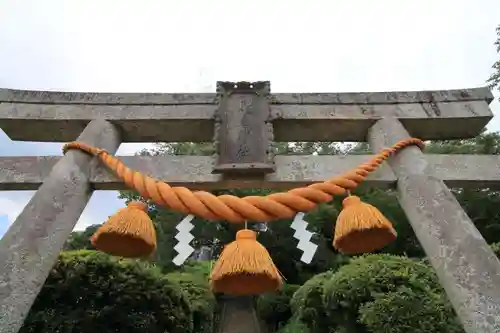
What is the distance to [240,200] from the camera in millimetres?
2188

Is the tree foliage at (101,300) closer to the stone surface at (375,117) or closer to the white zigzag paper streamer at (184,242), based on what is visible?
the white zigzag paper streamer at (184,242)

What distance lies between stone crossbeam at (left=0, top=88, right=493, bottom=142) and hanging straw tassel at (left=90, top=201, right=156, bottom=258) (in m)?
0.77

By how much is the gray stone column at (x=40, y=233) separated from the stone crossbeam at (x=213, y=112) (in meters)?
0.32

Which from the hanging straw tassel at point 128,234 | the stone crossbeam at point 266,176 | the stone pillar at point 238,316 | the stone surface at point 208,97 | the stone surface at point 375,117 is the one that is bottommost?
the hanging straw tassel at point 128,234

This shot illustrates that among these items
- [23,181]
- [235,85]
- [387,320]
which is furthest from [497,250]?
[23,181]

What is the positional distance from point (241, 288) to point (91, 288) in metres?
2.60

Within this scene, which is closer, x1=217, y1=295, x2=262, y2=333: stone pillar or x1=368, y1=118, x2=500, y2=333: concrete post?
x1=368, y1=118, x2=500, y2=333: concrete post

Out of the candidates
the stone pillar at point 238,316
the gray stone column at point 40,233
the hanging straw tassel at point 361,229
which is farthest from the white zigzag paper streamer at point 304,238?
the stone pillar at point 238,316

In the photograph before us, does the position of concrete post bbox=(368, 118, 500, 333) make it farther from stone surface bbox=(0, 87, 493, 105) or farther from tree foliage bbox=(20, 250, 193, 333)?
tree foliage bbox=(20, 250, 193, 333)

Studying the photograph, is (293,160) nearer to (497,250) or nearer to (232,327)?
(497,250)

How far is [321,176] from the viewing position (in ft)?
8.63

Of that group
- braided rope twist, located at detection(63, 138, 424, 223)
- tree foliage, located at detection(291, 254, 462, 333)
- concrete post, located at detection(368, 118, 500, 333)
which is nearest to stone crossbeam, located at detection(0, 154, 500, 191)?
concrete post, located at detection(368, 118, 500, 333)

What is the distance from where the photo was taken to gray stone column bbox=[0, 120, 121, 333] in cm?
198

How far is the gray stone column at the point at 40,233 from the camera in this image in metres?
1.98
